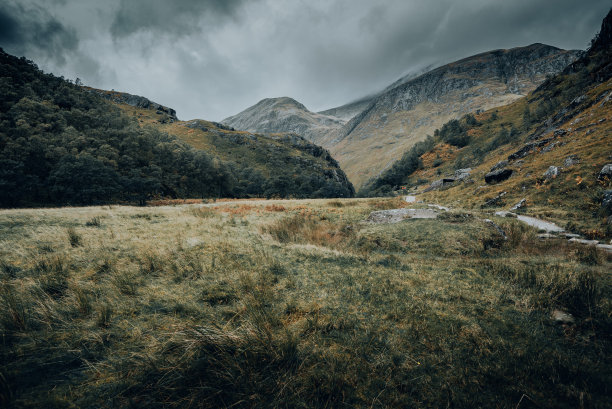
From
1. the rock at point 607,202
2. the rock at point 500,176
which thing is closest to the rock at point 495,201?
the rock at point 500,176

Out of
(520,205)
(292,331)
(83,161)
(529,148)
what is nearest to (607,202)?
(520,205)

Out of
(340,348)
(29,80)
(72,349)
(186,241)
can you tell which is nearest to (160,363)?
(72,349)

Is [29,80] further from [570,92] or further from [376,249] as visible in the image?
[570,92]

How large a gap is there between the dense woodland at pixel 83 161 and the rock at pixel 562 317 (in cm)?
5204

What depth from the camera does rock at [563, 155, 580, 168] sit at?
694 inches

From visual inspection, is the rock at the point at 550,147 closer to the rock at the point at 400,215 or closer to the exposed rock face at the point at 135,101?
the rock at the point at 400,215

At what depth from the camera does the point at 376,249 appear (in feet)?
28.0

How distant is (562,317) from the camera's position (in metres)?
3.57

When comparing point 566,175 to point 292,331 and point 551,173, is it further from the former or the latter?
point 292,331

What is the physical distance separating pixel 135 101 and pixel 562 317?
24490 cm

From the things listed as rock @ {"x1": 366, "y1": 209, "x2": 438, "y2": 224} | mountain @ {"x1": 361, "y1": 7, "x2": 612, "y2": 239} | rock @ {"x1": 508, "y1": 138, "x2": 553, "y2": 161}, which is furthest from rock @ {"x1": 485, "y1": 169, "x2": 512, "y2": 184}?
rock @ {"x1": 366, "y1": 209, "x2": 438, "y2": 224}

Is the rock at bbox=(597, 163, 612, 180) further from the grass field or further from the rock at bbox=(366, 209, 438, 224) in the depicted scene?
the grass field

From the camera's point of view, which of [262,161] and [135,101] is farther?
[135,101]

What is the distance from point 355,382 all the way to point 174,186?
6729cm
